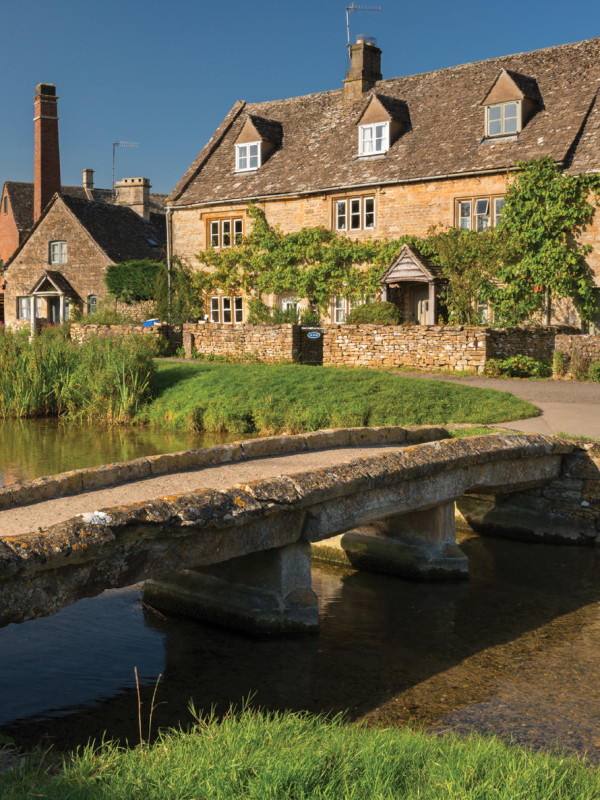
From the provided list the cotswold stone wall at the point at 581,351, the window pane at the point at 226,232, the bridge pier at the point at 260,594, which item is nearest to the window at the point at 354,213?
the window pane at the point at 226,232

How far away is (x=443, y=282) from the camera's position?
2839 centimetres

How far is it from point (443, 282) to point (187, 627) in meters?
22.6

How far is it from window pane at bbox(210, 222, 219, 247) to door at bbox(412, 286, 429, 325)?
9.17 meters

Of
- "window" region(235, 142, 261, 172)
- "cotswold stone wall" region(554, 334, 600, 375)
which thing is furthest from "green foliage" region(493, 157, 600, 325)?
"window" region(235, 142, 261, 172)

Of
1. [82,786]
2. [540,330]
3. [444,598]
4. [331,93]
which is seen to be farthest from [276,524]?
[331,93]

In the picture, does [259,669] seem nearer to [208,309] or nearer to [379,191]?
[379,191]

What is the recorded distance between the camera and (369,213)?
30438 millimetres

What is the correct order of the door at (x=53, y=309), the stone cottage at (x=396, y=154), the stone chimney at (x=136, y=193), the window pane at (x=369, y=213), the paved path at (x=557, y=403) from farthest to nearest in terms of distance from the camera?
the stone chimney at (x=136, y=193) < the door at (x=53, y=309) < the window pane at (x=369, y=213) < the stone cottage at (x=396, y=154) < the paved path at (x=557, y=403)

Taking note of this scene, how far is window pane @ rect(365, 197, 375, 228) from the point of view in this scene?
30328 millimetres

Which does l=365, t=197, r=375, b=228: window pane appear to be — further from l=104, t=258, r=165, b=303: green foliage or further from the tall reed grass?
the tall reed grass

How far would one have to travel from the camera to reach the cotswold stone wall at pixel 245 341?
25422 mm

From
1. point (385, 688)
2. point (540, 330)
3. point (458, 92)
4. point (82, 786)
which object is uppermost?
point (458, 92)

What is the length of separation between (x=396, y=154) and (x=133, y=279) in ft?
43.6

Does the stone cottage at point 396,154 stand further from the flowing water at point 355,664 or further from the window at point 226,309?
the flowing water at point 355,664
